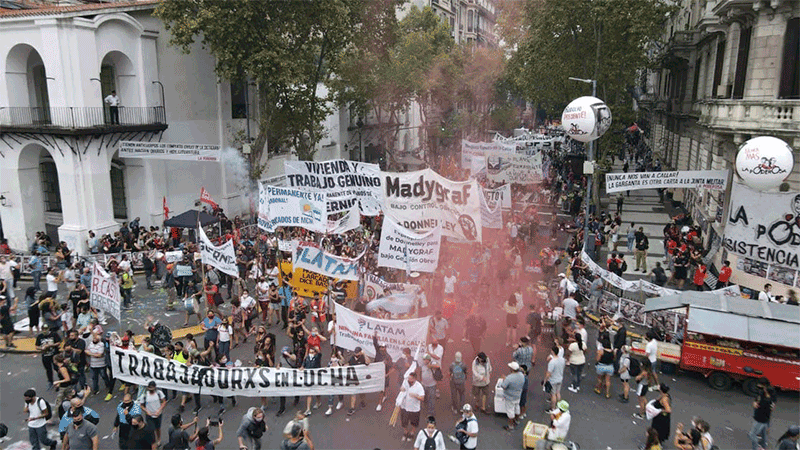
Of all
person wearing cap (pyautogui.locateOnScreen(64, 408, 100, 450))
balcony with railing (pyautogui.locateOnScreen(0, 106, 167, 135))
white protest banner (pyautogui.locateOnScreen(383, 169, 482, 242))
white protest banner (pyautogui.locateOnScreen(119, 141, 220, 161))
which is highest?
balcony with railing (pyautogui.locateOnScreen(0, 106, 167, 135))

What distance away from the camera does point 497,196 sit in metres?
22.0

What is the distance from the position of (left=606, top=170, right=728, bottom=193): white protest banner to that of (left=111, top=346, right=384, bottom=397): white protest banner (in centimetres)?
1121

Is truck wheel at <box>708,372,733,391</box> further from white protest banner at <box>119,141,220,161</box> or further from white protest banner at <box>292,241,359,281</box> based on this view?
white protest banner at <box>119,141,220,161</box>

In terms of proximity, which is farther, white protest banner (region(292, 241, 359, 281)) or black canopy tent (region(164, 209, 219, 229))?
black canopy tent (region(164, 209, 219, 229))

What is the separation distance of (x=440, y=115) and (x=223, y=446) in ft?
172

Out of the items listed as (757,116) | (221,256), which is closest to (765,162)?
(757,116)

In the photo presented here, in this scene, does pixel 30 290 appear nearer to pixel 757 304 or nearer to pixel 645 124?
pixel 757 304

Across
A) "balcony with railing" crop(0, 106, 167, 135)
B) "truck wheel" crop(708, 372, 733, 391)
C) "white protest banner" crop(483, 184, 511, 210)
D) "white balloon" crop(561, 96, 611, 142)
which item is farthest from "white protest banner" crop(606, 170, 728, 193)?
"balcony with railing" crop(0, 106, 167, 135)

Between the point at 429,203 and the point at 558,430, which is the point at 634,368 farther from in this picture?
the point at 429,203

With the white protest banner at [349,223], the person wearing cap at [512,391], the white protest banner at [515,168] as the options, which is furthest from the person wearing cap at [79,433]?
the white protest banner at [515,168]

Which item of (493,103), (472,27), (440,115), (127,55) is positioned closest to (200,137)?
(127,55)

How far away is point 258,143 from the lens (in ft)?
96.2

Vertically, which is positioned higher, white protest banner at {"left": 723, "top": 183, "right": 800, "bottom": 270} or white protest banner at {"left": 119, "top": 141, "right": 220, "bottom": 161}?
white protest banner at {"left": 119, "top": 141, "right": 220, "bottom": 161}

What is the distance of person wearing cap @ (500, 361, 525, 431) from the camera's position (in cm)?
1126
